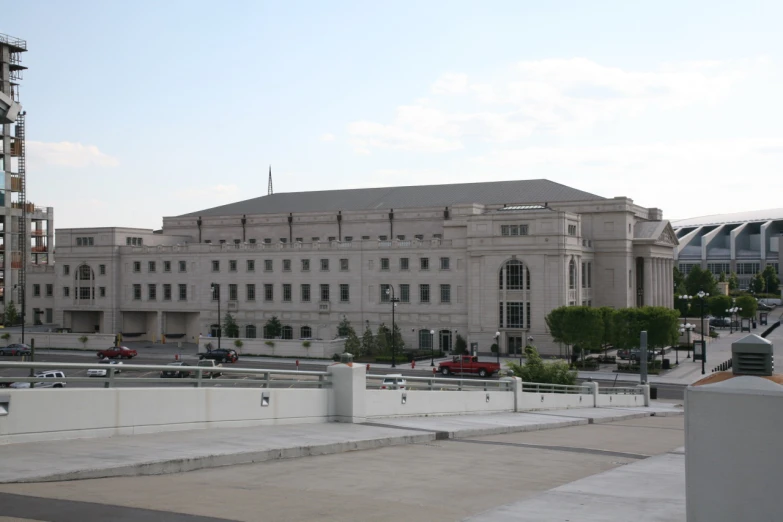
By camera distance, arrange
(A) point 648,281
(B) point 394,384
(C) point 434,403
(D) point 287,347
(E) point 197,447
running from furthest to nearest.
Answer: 1. (A) point 648,281
2. (D) point 287,347
3. (C) point 434,403
4. (B) point 394,384
5. (E) point 197,447

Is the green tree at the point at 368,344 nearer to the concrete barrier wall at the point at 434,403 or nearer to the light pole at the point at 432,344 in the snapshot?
the light pole at the point at 432,344

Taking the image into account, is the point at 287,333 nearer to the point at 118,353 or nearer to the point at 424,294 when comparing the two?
the point at 424,294

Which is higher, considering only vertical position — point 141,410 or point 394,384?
point 141,410

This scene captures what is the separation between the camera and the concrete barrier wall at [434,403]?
2048 cm

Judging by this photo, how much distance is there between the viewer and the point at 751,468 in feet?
21.2

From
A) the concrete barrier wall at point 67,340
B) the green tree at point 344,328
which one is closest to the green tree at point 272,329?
the green tree at point 344,328

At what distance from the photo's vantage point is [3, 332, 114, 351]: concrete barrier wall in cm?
8319

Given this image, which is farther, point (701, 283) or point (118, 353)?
point (701, 283)

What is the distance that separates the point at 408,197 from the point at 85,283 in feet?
119

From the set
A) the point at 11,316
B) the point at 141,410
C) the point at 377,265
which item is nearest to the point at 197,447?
the point at 141,410

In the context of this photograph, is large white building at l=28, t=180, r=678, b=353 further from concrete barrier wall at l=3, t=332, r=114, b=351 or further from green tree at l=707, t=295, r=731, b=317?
green tree at l=707, t=295, r=731, b=317

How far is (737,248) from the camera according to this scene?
608 ft

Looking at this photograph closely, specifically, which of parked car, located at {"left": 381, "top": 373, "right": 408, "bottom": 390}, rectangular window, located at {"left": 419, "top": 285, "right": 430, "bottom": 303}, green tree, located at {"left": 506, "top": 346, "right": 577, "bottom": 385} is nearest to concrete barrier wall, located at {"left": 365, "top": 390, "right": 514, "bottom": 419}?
parked car, located at {"left": 381, "top": 373, "right": 408, "bottom": 390}

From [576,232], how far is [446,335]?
591 inches
